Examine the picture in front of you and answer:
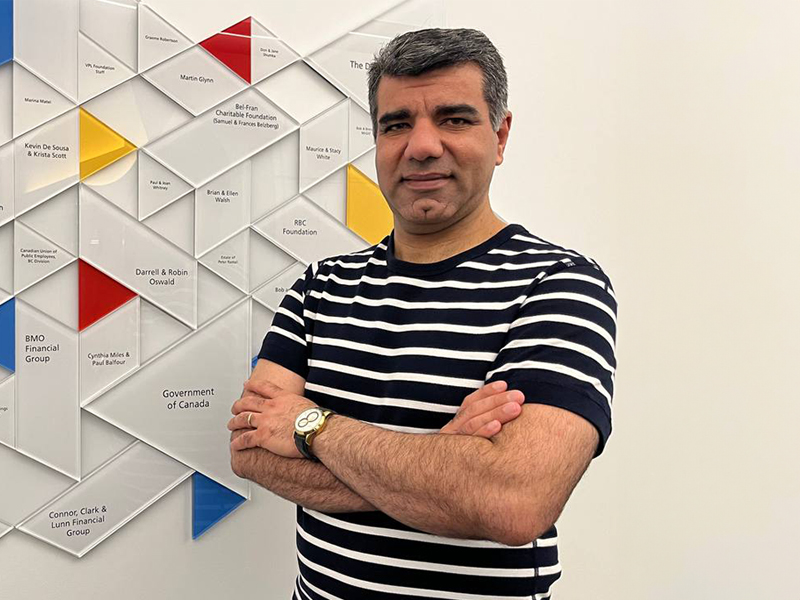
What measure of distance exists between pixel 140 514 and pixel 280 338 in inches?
19.8

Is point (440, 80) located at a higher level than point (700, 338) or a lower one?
higher

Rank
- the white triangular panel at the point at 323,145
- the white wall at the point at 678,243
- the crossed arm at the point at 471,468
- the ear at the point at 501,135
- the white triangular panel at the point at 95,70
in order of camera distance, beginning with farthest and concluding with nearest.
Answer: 1. the white wall at the point at 678,243
2. the white triangular panel at the point at 323,145
3. the white triangular panel at the point at 95,70
4. the ear at the point at 501,135
5. the crossed arm at the point at 471,468

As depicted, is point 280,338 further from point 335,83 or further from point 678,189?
point 678,189

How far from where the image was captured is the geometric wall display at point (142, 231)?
1.40m

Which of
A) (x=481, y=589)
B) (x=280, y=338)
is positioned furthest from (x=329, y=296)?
(x=481, y=589)

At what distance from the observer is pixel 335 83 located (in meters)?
1.67

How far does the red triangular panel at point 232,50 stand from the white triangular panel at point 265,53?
0.04ft

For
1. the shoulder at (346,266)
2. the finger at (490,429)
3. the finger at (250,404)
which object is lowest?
the finger at (250,404)

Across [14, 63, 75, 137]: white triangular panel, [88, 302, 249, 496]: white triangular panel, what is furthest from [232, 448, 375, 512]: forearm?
[14, 63, 75, 137]: white triangular panel

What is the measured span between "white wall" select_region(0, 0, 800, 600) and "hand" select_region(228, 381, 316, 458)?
822mm

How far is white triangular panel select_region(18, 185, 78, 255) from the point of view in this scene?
141 centimetres

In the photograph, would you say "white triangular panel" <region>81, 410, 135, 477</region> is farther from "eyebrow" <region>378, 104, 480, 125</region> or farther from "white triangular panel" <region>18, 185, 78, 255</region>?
"eyebrow" <region>378, 104, 480, 125</region>

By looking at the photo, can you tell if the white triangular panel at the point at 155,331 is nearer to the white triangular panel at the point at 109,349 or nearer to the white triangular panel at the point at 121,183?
the white triangular panel at the point at 109,349

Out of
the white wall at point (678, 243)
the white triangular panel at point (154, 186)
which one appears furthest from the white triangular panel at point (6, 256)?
the white wall at point (678, 243)
